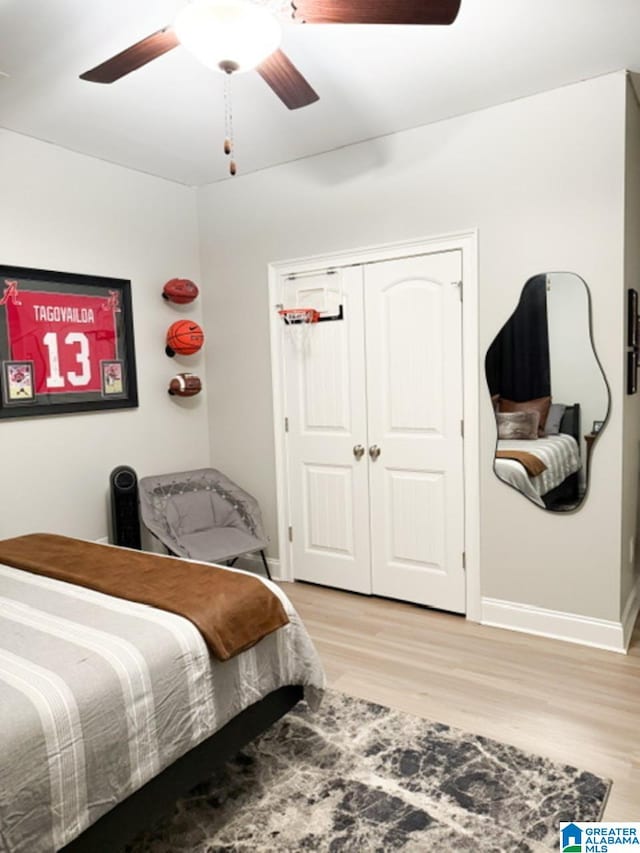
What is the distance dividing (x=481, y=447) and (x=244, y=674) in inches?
75.9

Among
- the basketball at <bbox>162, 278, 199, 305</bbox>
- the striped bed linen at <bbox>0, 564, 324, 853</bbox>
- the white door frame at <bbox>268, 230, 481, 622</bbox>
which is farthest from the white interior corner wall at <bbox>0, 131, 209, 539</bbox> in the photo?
the striped bed linen at <bbox>0, 564, 324, 853</bbox>

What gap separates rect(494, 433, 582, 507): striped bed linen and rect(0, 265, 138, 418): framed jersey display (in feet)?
7.81

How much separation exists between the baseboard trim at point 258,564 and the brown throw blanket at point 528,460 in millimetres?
1849

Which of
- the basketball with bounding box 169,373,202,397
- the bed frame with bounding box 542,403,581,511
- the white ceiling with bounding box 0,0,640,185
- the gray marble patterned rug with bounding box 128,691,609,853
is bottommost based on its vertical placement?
the gray marble patterned rug with bounding box 128,691,609,853

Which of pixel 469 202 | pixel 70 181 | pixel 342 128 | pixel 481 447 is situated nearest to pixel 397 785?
pixel 481 447

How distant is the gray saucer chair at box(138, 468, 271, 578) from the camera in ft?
11.8

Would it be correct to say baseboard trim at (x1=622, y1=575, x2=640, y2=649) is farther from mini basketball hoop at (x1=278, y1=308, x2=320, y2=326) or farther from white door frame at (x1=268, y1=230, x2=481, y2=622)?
mini basketball hoop at (x1=278, y1=308, x2=320, y2=326)

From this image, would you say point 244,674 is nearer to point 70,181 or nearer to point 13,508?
point 13,508

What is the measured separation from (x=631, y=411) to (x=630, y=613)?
3.64ft

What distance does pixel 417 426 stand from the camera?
359 cm

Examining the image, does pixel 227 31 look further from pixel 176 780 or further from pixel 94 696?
pixel 176 780

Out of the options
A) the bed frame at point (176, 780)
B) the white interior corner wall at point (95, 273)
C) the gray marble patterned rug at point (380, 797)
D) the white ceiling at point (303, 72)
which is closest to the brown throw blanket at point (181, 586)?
the bed frame at point (176, 780)

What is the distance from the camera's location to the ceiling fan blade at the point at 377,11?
1758 mm

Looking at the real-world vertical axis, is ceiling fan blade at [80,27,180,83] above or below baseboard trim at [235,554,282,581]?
above
